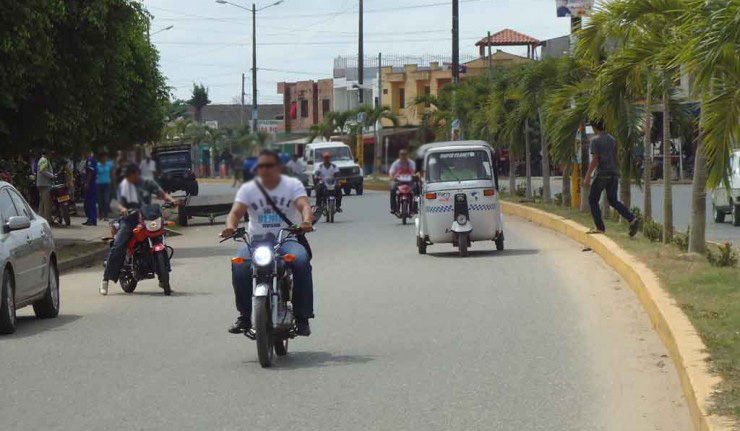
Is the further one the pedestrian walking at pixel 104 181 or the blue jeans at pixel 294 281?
the blue jeans at pixel 294 281

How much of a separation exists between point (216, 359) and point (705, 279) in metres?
5.86

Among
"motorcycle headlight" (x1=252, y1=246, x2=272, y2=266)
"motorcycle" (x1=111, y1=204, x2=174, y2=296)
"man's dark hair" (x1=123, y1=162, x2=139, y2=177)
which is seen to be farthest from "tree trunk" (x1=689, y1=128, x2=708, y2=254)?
"man's dark hair" (x1=123, y1=162, x2=139, y2=177)

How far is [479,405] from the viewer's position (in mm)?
9633

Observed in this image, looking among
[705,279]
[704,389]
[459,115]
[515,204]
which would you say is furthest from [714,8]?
[459,115]

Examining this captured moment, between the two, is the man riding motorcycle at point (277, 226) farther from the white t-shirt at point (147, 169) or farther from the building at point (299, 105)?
the white t-shirt at point (147, 169)

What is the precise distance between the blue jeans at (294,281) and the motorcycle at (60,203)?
863 inches

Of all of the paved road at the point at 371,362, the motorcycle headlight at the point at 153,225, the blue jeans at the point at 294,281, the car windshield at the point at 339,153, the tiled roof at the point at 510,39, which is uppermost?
the tiled roof at the point at 510,39

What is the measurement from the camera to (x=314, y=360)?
11.9 metres

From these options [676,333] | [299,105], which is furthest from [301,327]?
[676,333]

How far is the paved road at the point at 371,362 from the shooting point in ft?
30.6

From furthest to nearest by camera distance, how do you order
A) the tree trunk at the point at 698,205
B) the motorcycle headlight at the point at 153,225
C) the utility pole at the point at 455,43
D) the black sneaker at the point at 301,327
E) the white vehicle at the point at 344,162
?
the white vehicle at the point at 344,162 → the utility pole at the point at 455,43 → the tree trunk at the point at 698,205 → the motorcycle headlight at the point at 153,225 → the black sneaker at the point at 301,327

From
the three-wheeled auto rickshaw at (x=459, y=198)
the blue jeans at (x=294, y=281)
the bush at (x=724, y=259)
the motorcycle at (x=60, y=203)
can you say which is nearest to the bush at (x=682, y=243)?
the bush at (x=724, y=259)

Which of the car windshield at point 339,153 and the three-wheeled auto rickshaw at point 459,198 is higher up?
the car windshield at point 339,153

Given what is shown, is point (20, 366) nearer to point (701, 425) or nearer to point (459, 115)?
point (701, 425)
